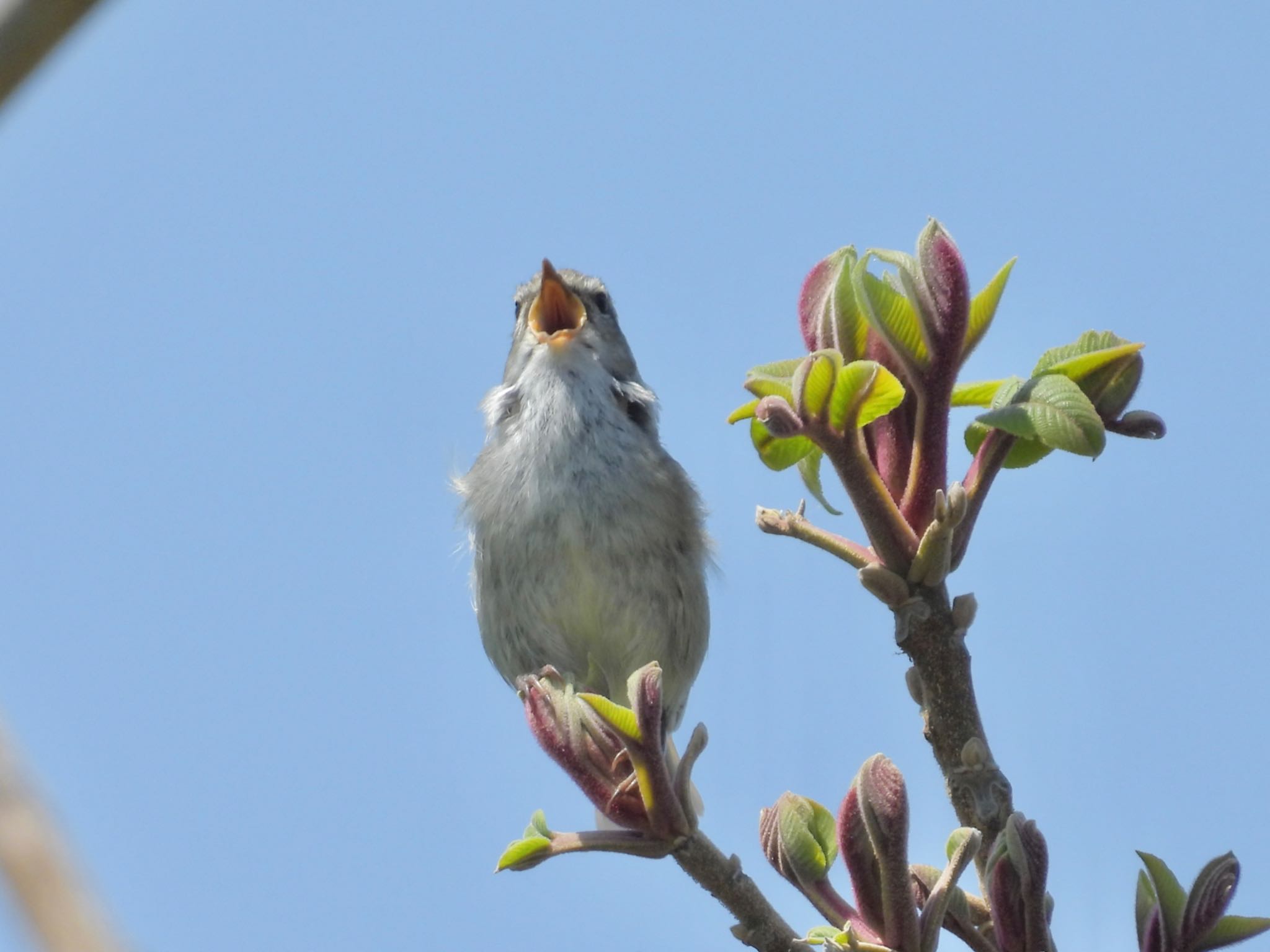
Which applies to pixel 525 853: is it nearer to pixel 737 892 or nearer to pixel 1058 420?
pixel 737 892

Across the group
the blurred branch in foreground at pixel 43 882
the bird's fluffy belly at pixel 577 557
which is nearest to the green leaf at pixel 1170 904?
the blurred branch in foreground at pixel 43 882

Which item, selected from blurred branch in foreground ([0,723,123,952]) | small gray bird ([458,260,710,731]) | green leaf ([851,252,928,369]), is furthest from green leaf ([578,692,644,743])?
small gray bird ([458,260,710,731])

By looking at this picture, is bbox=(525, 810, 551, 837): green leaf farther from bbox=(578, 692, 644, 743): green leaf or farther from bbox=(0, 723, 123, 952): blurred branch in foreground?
bbox=(0, 723, 123, 952): blurred branch in foreground

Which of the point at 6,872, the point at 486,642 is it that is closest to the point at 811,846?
the point at 6,872

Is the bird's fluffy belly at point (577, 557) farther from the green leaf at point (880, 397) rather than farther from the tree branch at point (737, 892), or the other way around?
the green leaf at point (880, 397)

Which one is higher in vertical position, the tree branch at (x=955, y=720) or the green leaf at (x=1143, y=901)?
the tree branch at (x=955, y=720)
